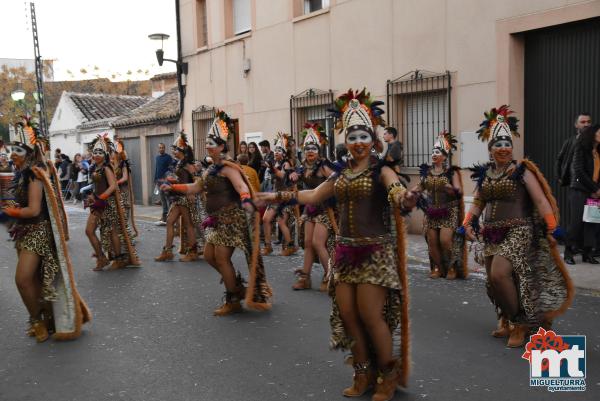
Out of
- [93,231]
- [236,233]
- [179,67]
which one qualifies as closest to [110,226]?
[93,231]

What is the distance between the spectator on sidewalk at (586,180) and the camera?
8703 mm

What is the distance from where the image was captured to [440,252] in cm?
841

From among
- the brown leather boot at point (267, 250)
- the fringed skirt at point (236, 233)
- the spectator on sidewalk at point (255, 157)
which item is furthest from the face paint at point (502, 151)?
the spectator on sidewalk at point (255, 157)

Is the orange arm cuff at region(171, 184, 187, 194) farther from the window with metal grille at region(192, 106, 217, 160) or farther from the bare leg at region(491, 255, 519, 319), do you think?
the window with metal grille at region(192, 106, 217, 160)

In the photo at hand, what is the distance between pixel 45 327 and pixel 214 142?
255 centimetres

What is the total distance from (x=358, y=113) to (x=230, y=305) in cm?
311

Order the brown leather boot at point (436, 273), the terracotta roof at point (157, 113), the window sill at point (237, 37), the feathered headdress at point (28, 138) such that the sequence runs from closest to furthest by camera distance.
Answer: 1. the feathered headdress at point (28, 138)
2. the brown leather boot at point (436, 273)
3. the window sill at point (237, 37)
4. the terracotta roof at point (157, 113)

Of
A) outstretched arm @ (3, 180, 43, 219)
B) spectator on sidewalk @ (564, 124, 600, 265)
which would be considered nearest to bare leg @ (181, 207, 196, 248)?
outstretched arm @ (3, 180, 43, 219)

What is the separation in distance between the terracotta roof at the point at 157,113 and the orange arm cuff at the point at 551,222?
1583 centimetres

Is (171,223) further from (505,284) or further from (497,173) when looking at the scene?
(505,284)

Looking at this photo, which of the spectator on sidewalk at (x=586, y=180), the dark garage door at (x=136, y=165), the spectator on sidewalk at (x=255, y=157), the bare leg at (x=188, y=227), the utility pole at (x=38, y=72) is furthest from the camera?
the utility pole at (x=38, y=72)

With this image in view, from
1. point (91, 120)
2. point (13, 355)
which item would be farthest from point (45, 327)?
point (91, 120)

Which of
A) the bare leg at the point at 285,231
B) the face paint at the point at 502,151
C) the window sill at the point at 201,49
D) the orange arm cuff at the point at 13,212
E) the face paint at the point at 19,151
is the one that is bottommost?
the bare leg at the point at 285,231

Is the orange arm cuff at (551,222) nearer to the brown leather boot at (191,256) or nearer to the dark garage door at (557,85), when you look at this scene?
the dark garage door at (557,85)
